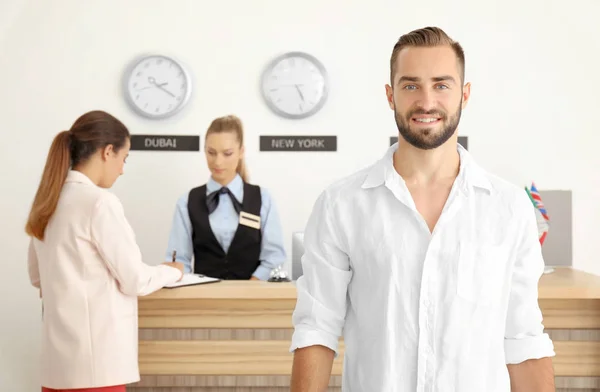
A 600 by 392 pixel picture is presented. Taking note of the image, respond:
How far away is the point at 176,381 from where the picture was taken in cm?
318

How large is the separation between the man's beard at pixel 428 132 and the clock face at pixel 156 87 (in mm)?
3606

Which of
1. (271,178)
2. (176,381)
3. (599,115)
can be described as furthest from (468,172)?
(599,115)

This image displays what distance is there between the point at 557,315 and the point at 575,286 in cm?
16

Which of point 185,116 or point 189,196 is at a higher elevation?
point 185,116

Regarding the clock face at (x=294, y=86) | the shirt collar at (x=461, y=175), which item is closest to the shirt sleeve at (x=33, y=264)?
the shirt collar at (x=461, y=175)

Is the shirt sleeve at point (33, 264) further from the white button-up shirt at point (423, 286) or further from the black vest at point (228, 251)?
the white button-up shirt at point (423, 286)

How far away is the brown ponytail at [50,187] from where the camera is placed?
8.38 ft

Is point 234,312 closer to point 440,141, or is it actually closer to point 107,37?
point 440,141

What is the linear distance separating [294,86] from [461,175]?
3475mm

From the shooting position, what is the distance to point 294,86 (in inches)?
193

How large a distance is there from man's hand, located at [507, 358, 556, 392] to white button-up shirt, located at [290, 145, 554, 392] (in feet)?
0.09

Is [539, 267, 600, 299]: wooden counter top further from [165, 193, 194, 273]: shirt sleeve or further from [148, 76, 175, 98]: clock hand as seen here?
[148, 76, 175, 98]: clock hand

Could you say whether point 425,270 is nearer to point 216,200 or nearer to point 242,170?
point 216,200

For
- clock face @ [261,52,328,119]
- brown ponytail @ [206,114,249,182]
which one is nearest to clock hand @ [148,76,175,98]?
clock face @ [261,52,328,119]
